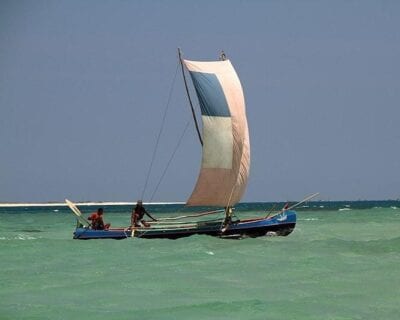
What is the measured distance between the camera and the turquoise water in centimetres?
1532

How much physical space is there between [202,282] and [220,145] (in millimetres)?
16524

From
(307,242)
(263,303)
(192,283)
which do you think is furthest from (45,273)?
(307,242)

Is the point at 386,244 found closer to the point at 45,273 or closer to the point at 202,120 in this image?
the point at 202,120

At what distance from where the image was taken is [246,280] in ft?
63.3

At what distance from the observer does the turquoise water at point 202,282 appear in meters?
15.3

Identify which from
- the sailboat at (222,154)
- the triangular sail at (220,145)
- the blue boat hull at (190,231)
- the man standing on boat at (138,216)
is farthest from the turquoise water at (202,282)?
the triangular sail at (220,145)

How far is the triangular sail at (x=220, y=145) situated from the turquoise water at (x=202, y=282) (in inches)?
233

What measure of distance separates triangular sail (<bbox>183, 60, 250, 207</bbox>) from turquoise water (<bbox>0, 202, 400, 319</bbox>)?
593cm

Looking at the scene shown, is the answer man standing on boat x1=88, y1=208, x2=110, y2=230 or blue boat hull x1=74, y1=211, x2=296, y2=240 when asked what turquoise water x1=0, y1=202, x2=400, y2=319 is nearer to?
blue boat hull x1=74, y1=211, x2=296, y2=240

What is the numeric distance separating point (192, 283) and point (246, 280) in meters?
1.27

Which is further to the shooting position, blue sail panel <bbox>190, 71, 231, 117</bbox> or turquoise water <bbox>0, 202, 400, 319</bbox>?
blue sail panel <bbox>190, 71, 231, 117</bbox>

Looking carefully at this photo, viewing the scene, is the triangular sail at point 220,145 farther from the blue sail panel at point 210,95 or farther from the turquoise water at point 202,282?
the turquoise water at point 202,282

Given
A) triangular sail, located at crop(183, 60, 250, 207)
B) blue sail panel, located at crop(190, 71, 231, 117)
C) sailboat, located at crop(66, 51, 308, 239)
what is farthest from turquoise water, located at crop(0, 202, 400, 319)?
blue sail panel, located at crop(190, 71, 231, 117)

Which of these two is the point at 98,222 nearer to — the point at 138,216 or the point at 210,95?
the point at 138,216
